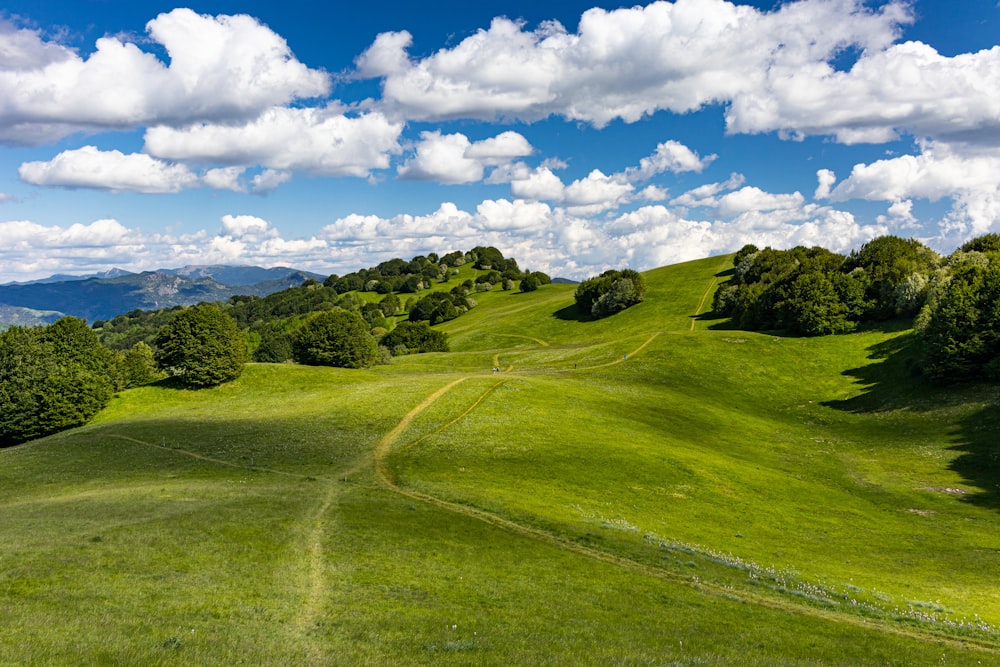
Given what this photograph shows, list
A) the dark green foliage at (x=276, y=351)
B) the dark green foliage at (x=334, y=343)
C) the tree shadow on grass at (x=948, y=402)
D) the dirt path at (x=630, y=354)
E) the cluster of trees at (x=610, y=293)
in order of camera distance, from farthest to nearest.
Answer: the cluster of trees at (x=610, y=293) < the dark green foliage at (x=276, y=351) < the dark green foliage at (x=334, y=343) < the dirt path at (x=630, y=354) < the tree shadow on grass at (x=948, y=402)

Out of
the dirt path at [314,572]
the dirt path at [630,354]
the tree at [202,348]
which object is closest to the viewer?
the dirt path at [314,572]

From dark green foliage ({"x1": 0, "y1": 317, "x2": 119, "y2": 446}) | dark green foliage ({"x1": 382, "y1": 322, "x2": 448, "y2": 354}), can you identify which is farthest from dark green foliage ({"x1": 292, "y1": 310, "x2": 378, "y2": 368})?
dark green foliage ({"x1": 382, "y1": 322, "x2": 448, "y2": 354})

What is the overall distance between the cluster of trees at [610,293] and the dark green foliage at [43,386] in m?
119

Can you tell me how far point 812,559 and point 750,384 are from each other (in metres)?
61.2

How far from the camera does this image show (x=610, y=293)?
159750 mm

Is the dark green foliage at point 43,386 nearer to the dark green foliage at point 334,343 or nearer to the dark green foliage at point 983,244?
the dark green foliage at point 334,343

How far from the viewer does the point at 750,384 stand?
300ft

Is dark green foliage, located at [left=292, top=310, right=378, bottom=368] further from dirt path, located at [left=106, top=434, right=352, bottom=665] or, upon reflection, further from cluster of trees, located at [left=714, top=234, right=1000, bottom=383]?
cluster of trees, located at [left=714, top=234, right=1000, bottom=383]

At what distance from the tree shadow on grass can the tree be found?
95.7 metres

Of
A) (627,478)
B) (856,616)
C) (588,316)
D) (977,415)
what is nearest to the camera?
(856,616)

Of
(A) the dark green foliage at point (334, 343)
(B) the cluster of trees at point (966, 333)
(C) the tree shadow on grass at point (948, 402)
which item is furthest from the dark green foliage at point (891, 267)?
(A) the dark green foliage at point (334, 343)

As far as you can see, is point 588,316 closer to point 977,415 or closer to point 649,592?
point 977,415

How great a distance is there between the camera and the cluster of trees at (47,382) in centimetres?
7494

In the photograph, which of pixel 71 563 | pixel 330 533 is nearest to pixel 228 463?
pixel 330 533
